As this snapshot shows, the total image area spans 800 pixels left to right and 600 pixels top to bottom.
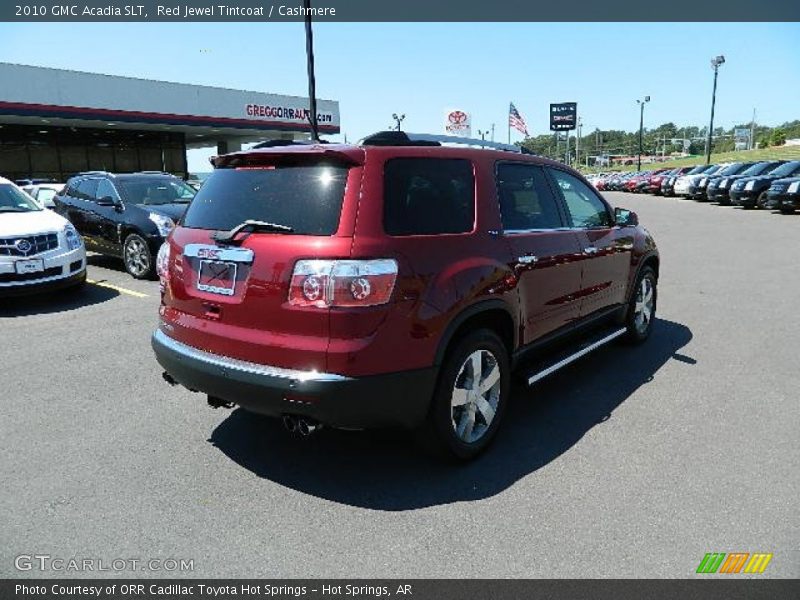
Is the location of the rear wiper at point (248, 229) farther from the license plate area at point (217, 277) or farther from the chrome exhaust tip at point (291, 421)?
the chrome exhaust tip at point (291, 421)

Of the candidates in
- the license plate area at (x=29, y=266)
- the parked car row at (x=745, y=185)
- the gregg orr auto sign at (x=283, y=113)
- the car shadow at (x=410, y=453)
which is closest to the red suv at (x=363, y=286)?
the car shadow at (x=410, y=453)

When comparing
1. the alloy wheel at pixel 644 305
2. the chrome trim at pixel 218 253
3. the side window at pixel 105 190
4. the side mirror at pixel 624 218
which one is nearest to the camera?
the chrome trim at pixel 218 253

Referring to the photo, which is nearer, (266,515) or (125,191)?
(266,515)

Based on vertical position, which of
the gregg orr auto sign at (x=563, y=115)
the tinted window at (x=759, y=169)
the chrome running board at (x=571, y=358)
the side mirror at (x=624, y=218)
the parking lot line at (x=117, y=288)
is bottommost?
the parking lot line at (x=117, y=288)

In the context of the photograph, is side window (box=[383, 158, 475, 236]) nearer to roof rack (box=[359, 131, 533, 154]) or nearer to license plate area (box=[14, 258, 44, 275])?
roof rack (box=[359, 131, 533, 154])

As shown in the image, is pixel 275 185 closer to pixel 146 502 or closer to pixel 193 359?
pixel 193 359

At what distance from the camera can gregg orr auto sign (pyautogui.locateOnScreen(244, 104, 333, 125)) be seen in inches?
1300

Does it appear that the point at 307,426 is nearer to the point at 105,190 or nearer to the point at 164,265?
the point at 164,265

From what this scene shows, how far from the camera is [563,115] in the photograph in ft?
201

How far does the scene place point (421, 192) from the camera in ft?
10.4

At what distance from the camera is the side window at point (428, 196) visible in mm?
2992

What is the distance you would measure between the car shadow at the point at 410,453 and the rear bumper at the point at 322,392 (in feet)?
1.42
